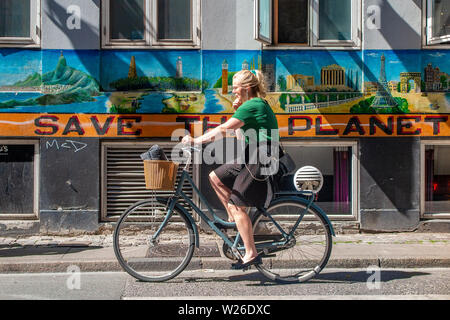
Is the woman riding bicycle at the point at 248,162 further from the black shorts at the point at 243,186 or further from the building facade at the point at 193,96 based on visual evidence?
the building facade at the point at 193,96

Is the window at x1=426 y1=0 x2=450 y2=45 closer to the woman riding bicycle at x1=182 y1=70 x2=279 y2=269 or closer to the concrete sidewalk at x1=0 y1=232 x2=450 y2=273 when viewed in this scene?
the concrete sidewalk at x1=0 y1=232 x2=450 y2=273

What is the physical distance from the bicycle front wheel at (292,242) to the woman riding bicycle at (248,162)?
0.16m

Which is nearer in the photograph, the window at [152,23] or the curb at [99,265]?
the curb at [99,265]

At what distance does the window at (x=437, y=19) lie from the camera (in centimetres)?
930

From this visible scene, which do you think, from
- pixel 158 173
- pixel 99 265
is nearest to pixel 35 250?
pixel 99 265

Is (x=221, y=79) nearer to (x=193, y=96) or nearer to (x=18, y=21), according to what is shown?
(x=193, y=96)

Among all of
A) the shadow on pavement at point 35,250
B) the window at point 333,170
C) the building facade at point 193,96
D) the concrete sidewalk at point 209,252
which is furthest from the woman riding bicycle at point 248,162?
the window at point 333,170

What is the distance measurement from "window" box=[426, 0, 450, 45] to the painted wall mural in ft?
1.03

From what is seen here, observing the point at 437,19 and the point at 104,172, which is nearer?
the point at 104,172

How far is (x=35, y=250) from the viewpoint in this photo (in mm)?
7797

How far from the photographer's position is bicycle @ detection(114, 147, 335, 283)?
582 centimetres

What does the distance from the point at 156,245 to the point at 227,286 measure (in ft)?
2.84

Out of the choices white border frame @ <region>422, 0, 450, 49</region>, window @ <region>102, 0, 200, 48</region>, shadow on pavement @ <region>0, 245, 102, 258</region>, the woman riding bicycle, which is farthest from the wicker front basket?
white border frame @ <region>422, 0, 450, 49</region>

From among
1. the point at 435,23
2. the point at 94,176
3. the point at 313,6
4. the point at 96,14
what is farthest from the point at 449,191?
the point at 96,14
